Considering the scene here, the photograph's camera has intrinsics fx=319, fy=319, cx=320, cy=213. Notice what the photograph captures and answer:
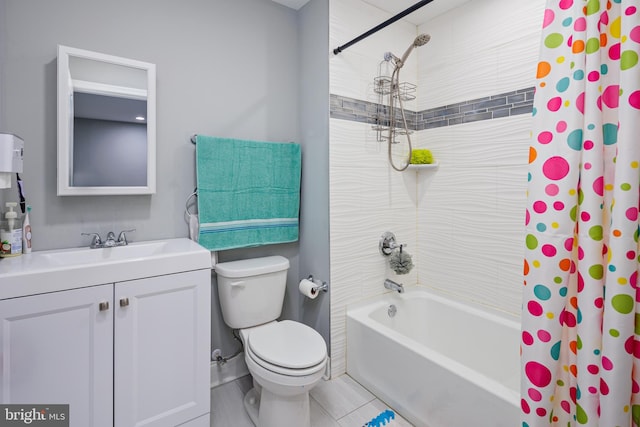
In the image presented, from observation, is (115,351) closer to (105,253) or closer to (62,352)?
(62,352)

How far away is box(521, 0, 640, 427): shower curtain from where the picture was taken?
2.70ft

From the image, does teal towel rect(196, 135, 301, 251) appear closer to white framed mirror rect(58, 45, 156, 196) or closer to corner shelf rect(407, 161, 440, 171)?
white framed mirror rect(58, 45, 156, 196)

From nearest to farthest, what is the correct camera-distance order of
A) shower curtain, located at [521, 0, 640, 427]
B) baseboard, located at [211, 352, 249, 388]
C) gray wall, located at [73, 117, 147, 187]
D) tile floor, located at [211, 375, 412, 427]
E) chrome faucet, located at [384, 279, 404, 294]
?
shower curtain, located at [521, 0, 640, 427] → gray wall, located at [73, 117, 147, 187] → tile floor, located at [211, 375, 412, 427] → baseboard, located at [211, 352, 249, 388] → chrome faucet, located at [384, 279, 404, 294]

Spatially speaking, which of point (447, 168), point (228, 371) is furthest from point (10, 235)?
point (447, 168)

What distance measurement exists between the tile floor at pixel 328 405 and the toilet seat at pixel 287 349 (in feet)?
1.41

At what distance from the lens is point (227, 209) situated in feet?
6.39

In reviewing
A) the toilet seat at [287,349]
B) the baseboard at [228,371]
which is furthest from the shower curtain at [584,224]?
the baseboard at [228,371]

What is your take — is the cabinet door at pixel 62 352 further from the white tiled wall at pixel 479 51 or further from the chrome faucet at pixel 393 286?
the white tiled wall at pixel 479 51

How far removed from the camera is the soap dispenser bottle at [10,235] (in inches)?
54.4

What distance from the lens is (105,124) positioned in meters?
1.63

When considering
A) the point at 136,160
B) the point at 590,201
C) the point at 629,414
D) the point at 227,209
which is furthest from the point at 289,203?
the point at 629,414

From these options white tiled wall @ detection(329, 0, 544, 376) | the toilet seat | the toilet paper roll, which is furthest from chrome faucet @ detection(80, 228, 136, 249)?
white tiled wall @ detection(329, 0, 544, 376)

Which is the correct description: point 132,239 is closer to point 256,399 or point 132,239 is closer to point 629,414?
point 256,399

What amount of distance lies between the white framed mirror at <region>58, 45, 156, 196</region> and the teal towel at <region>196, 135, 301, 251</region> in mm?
291
